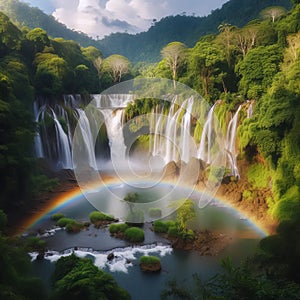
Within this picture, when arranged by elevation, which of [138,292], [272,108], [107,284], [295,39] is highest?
[295,39]

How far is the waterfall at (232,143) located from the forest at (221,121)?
0.58m

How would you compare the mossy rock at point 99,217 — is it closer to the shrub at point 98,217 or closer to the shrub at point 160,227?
the shrub at point 98,217

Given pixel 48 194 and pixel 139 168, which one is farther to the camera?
pixel 139 168

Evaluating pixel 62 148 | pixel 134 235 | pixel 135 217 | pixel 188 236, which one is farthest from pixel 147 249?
pixel 62 148

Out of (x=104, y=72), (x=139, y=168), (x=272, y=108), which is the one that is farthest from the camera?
(x=104, y=72)

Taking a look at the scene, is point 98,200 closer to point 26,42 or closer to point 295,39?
point 295,39

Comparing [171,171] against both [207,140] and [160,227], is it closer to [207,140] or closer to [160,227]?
[207,140]

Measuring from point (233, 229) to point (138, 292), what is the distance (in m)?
→ 6.21

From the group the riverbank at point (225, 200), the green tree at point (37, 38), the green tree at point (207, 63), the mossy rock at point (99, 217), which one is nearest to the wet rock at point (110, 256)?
the mossy rock at point (99, 217)

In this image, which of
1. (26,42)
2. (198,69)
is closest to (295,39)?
(198,69)

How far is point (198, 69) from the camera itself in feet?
82.4

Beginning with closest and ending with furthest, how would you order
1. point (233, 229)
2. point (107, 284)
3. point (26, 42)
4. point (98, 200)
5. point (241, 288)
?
Answer: 1. point (241, 288)
2. point (107, 284)
3. point (233, 229)
4. point (98, 200)
5. point (26, 42)

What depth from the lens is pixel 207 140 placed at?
2086cm

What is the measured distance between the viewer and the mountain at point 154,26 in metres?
46.0
